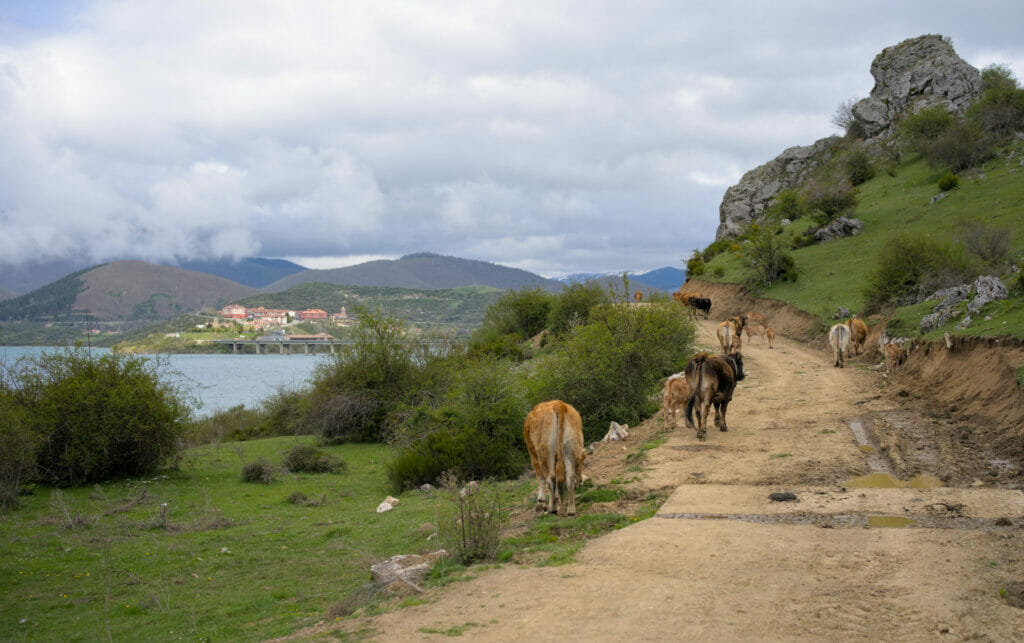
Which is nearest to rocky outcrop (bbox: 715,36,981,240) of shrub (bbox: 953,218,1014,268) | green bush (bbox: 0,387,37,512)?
shrub (bbox: 953,218,1014,268)

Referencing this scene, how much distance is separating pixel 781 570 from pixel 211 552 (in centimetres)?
1040

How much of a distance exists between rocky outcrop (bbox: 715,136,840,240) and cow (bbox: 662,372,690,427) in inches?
2371

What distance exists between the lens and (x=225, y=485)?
2012 centimetres

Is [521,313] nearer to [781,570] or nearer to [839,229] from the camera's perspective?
[839,229]

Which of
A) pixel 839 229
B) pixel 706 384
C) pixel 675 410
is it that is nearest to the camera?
pixel 706 384

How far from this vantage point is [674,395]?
1600 cm

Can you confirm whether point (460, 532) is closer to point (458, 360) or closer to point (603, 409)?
point (603, 409)

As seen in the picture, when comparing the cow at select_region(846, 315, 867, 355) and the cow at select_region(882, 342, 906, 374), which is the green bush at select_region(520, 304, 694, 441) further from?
the cow at select_region(846, 315, 867, 355)

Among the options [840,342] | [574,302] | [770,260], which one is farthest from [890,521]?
[770,260]

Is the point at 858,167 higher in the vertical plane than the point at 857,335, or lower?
higher

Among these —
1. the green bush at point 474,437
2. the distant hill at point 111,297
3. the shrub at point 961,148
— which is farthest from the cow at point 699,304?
the distant hill at point 111,297

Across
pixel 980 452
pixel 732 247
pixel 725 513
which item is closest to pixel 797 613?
pixel 725 513

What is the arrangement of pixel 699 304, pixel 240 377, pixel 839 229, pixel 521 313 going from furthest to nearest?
pixel 240 377 < pixel 521 313 < pixel 839 229 < pixel 699 304

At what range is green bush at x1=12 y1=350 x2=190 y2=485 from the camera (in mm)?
18531
